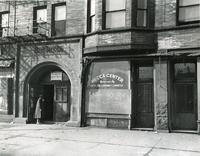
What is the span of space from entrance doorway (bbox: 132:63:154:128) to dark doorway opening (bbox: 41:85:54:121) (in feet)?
21.1

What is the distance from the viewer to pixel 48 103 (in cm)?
1955

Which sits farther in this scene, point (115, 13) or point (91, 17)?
point (91, 17)

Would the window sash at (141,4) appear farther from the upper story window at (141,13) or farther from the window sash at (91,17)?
the window sash at (91,17)

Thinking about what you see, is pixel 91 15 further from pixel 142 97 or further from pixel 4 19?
pixel 4 19

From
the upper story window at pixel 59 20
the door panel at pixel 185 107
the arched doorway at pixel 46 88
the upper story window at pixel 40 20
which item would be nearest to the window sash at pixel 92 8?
the upper story window at pixel 59 20

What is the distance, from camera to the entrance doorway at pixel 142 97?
1538 centimetres

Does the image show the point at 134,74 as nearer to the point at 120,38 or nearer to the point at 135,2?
the point at 120,38

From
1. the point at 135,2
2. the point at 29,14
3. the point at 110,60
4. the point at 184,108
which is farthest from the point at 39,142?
the point at 29,14

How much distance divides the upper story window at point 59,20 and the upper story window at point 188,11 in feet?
22.1

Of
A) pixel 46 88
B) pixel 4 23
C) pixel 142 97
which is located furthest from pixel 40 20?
pixel 142 97

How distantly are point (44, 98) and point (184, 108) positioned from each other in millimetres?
9102

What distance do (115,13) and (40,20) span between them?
517cm

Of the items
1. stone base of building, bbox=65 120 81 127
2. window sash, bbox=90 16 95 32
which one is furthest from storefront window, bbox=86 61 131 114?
window sash, bbox=90 16 95 32

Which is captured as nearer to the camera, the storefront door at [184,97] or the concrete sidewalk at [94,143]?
the concrete sidewalk at [94,143]
